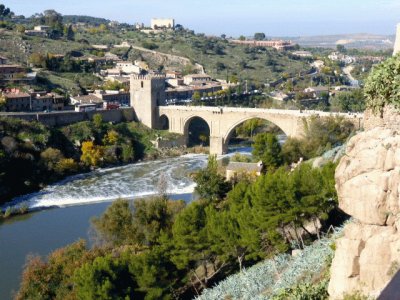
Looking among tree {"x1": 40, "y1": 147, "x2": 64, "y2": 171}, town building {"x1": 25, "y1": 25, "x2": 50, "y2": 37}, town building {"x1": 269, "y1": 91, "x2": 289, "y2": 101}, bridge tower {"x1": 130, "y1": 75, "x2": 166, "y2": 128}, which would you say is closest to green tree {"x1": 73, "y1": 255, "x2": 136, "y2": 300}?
tree {"x1": 40, "y1": 147, "x2": 64, "y2": 171}

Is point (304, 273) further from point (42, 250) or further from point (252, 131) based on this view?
point (252, 131)

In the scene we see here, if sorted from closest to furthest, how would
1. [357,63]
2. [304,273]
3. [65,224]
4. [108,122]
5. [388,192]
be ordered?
1. [388,192]
2. [304,273]
3. [65,224]
4. [108,122]
5. [357,63]

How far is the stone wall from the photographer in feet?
92.0

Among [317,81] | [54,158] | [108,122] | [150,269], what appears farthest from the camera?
[317,81]

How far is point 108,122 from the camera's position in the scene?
104 feet

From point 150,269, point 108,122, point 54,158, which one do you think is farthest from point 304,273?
point 108,122


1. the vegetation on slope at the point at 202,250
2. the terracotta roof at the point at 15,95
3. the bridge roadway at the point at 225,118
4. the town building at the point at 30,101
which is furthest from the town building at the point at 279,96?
the vegetation on slope at the point at 202,250

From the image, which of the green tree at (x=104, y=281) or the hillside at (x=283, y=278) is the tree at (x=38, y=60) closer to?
the green tree at (x=104, y=281)

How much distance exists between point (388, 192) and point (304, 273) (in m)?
3.67

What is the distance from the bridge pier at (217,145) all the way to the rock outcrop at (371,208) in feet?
84.6

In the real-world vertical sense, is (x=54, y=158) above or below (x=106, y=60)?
below

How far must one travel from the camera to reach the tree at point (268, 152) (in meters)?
21.4

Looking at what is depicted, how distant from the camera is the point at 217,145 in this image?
1240 inches

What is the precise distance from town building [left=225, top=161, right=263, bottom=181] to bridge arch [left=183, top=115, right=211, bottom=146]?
11.7 meters
